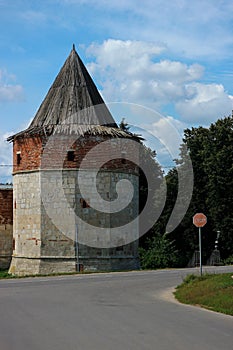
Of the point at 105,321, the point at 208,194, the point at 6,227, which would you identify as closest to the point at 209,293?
the point at 105,321

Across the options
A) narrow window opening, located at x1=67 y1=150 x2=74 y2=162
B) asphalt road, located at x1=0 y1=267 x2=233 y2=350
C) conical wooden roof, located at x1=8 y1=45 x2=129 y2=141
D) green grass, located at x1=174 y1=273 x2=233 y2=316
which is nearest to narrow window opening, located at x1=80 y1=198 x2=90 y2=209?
narrow window opening, located at x1=67 y1=150 x2=74 y2=162

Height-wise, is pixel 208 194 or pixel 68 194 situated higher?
pixel 208 194

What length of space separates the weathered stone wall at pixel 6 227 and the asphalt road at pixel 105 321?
14841 mm

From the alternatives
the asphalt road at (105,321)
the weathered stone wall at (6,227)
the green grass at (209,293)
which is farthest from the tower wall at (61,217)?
the green grass at (209,293)

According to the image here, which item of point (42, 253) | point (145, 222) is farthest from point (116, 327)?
point (145, 222)

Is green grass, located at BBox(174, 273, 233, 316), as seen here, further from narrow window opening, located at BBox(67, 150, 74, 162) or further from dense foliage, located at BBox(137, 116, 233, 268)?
dense foliage, located at BBox(137, 116, 233, 268)

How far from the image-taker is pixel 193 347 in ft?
30.4

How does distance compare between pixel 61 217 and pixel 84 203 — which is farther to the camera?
pixel 84 203

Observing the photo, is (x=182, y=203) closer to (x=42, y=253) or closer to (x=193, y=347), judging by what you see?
(x=42, y=253)

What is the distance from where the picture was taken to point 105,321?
1209 cm

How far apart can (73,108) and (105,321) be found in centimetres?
2135

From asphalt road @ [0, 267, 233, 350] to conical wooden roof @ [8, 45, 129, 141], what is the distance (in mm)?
13455

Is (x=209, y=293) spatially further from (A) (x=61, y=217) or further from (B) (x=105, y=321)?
(A) (x=61, y=217)

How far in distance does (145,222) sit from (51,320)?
2931 centimetres
